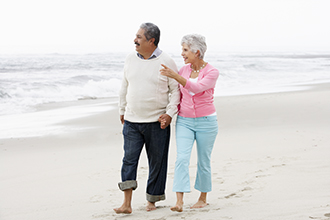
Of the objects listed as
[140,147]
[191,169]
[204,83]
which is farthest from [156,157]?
[191,169]

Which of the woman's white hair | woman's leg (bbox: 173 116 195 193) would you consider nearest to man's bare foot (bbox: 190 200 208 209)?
woman's leg (bbox: 173 116 195 193)

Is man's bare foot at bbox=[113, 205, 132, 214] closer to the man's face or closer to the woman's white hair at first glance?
the man's face

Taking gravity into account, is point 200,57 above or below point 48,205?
above

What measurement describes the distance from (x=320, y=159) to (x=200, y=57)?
250cm

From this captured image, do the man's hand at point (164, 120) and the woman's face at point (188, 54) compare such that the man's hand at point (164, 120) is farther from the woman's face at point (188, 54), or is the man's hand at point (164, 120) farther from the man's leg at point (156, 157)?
the woman's face at point (188, 54)

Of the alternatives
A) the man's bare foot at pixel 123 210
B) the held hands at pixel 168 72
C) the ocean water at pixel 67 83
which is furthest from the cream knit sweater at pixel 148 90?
the ocean water at pixel 67 83

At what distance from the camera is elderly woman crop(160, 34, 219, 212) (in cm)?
330

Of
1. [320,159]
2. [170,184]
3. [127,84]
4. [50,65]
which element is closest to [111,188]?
[170,184]

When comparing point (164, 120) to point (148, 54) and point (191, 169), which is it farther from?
point (191, 169)

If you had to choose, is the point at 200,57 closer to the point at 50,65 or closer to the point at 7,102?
the point at 7,102

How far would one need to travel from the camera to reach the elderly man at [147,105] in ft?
11.1

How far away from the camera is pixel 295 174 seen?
4.28 m

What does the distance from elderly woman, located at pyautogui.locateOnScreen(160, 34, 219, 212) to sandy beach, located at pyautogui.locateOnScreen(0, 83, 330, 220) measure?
367 millimetres

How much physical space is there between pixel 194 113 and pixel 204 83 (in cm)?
30
